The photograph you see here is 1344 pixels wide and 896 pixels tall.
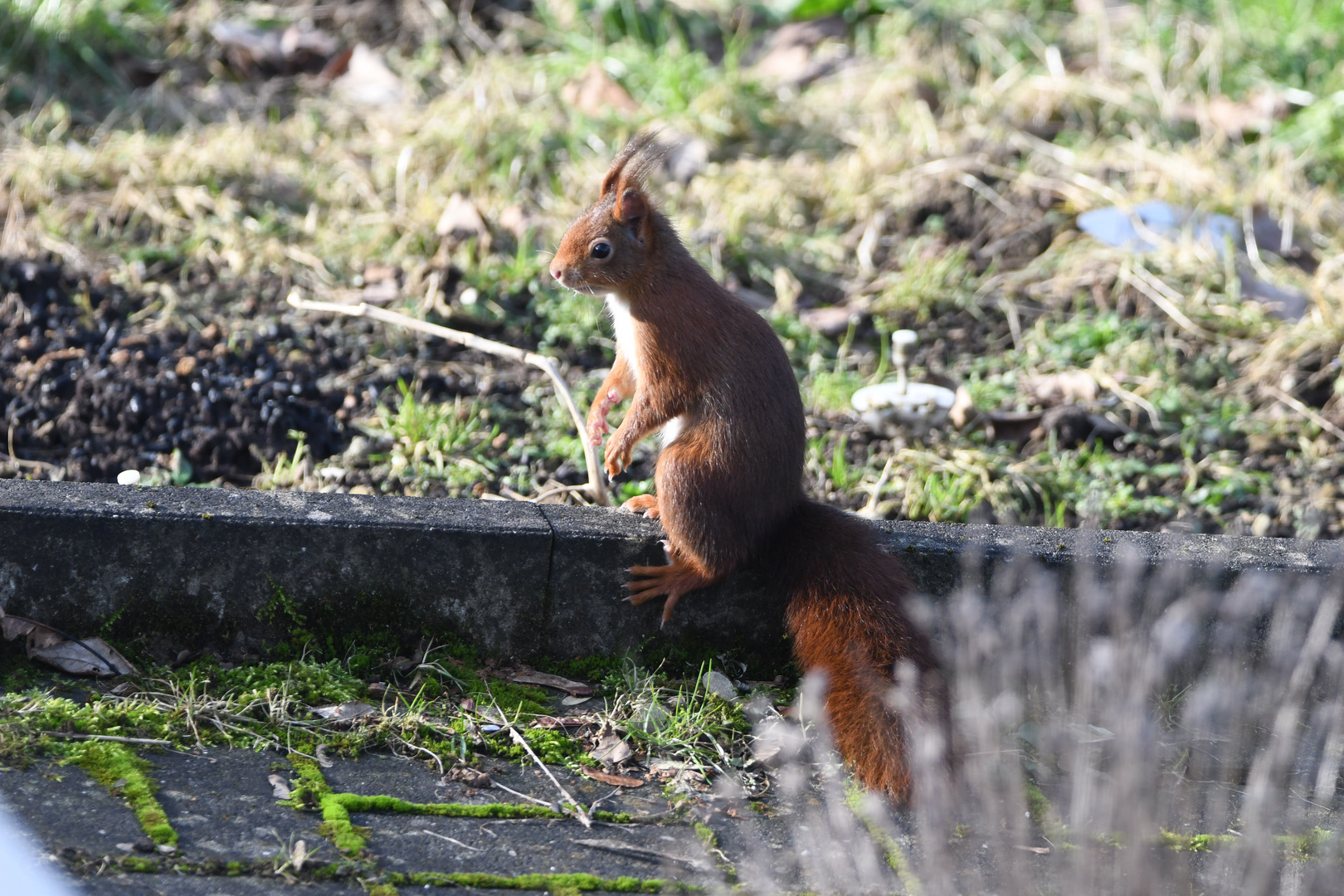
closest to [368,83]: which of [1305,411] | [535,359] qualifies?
[535,359]

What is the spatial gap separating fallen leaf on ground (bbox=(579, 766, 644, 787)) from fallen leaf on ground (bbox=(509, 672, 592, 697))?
28 cm

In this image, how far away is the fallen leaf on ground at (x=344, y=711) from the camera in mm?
2387

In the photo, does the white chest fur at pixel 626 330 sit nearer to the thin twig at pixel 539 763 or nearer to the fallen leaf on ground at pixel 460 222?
the thin twig at pixel 539 763

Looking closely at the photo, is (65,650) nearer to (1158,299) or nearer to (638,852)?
(638,852)

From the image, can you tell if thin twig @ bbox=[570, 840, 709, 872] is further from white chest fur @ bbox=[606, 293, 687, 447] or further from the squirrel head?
the squirrel head

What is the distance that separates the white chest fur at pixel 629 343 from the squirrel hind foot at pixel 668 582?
28 centimetres

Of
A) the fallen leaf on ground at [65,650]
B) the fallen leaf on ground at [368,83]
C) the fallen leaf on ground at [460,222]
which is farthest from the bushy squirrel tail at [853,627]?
the fallen leaf on ground at [368,83]

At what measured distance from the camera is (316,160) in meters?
5.16

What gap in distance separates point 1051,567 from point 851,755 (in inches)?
31.0

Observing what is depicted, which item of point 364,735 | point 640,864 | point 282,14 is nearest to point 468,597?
point 364,735

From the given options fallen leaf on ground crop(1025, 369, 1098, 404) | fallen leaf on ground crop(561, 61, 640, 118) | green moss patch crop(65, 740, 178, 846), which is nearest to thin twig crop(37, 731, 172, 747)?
green moss patch crop(65, 740, 178, 846)

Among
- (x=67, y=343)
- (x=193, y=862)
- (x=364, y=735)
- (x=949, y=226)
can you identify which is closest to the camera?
(x=193, y=862)

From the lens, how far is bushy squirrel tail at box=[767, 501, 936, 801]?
2191 millimetres

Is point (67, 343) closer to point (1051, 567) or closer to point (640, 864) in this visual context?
point (640, 864)
